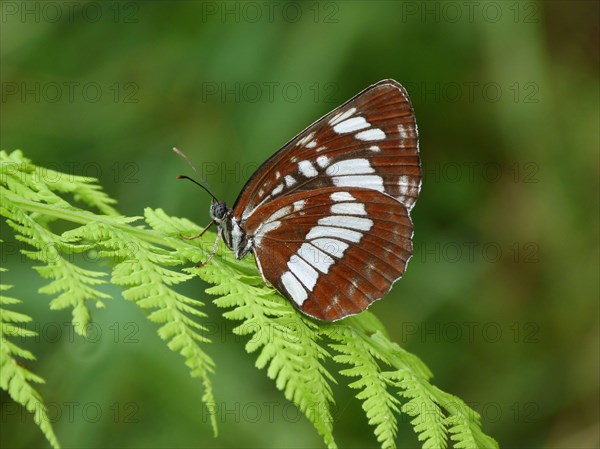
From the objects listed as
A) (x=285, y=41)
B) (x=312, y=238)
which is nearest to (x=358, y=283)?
(x=312, y=238)

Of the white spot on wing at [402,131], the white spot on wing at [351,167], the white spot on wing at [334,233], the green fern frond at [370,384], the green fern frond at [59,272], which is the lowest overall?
the green fern frond at [370,384]

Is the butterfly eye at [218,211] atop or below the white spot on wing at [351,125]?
below

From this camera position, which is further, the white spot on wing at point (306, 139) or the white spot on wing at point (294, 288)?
the white spot on wing at point (306, 139)

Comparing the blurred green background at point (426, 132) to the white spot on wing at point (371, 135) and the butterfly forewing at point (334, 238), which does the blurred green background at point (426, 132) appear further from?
the white spot on wing at point (371, 135)

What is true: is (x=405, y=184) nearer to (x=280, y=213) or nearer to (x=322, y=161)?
(x=322, y=161)

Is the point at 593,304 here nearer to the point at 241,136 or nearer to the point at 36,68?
the point at 241,136

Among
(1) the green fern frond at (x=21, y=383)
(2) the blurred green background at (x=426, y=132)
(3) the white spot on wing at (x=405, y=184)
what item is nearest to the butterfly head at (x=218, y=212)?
(3) the white spot on wing at (x=405, y=184)

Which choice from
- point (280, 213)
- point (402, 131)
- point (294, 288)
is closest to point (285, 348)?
point (294, 288)
